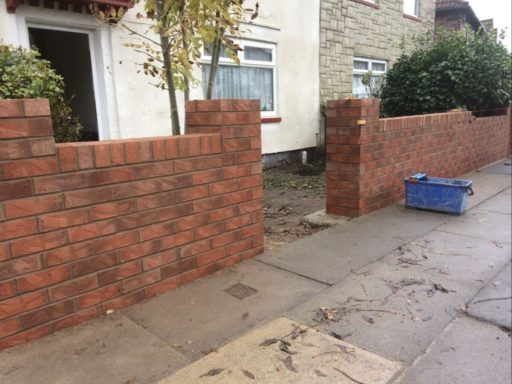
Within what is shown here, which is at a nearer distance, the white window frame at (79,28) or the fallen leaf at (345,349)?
the fallen leaf at (345,349)

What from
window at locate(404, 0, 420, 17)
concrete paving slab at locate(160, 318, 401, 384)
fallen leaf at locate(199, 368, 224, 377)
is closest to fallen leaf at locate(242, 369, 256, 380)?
concrete paving slab at locate(160, 318, 401, 384)

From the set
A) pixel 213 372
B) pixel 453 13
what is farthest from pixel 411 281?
pixel 453 13

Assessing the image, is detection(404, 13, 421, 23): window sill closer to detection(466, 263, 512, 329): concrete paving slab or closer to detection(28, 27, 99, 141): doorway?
detection(28, 27, 99, 141): doorway

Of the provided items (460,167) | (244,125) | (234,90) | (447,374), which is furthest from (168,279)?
(460,167)

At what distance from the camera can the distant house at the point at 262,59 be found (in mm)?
5957

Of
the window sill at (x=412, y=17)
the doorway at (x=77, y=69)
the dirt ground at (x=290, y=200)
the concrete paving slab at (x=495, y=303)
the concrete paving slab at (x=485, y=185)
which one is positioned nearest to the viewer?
the concrete paving slab at (x=495, y=303)

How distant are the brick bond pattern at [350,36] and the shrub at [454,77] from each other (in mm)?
1705

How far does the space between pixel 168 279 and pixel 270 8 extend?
7.05 meters

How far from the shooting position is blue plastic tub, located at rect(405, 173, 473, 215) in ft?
17.1

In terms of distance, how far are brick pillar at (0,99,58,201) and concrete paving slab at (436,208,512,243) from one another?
13.3 feet

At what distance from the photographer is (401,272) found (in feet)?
11.6

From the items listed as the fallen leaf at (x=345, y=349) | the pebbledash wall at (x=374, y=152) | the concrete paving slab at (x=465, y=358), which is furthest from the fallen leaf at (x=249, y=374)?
the pebbledash wall at (x=374, y=152)

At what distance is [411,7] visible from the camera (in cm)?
1367

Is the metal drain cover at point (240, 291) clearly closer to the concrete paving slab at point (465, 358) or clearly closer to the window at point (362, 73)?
the concrete paving slab at point (465, 358)
